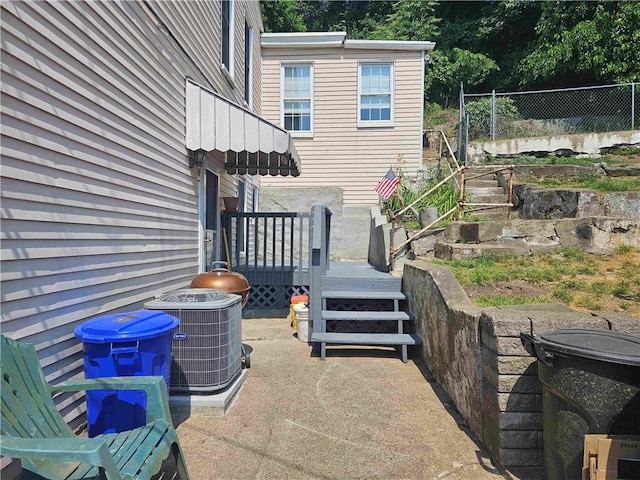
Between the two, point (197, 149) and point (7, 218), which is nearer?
point (7, 218)

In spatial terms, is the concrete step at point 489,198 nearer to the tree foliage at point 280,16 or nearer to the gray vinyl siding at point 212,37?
the gray vinyl siding at point 212,37

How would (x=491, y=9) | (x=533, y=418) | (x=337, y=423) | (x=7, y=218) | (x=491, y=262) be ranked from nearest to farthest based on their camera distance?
(x=7, y=218)
(x=533, y=418)
(x=337, y=423)
(x=491, y=262)
(x=491, y=9)

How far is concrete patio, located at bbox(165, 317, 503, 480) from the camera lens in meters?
2.63

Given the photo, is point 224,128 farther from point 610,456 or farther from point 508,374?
point 610,456

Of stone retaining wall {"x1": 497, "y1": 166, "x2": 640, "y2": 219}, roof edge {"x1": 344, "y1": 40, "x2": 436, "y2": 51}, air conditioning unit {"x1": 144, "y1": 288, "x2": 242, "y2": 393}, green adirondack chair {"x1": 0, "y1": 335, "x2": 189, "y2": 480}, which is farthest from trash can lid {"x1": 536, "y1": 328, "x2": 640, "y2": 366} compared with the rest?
roof edge {"x1": 344, "y1": 40, "x2": 436, "y2": 51}

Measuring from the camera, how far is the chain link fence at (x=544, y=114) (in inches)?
428

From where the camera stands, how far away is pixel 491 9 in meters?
18.4

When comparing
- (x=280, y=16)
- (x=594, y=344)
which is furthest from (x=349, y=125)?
(x=280, y=16)

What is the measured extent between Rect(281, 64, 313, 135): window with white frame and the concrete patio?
8.47 meters

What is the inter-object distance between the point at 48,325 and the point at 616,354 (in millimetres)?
3403

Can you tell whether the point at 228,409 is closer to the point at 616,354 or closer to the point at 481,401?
the point at 481,401

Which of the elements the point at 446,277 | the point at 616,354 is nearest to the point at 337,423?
the point at 446,277

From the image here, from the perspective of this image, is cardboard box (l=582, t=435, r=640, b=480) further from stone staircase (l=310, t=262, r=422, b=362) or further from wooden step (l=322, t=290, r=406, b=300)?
wooden step (l=322, t=290, r=406, b=300)

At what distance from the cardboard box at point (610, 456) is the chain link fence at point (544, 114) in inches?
394
